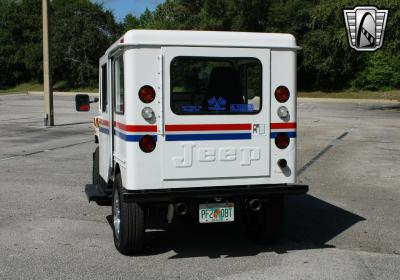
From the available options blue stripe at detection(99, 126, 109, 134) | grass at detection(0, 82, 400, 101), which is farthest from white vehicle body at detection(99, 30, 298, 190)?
grass at detection(0, 82, 400, 101)

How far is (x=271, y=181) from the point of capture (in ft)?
18.6

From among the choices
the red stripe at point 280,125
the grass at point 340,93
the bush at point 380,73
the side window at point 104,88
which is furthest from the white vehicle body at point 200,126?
the bush at point 380,73

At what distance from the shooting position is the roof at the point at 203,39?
520 cm

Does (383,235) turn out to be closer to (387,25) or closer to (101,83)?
(101,83)

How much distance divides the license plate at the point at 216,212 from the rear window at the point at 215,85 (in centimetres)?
90

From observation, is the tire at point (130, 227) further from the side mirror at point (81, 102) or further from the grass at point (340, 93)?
the grass at point (340, 93)

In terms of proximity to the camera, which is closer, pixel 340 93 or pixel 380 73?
pixel 380 73

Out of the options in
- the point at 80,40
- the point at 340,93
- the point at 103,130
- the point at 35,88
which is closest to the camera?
the point at 103,130

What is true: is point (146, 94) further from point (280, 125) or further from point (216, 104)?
point (280, 125)

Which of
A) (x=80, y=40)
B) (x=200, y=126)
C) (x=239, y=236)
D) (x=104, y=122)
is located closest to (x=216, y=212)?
(x=200, y=126)

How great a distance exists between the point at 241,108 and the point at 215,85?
13.8 inches

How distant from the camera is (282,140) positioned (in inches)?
224

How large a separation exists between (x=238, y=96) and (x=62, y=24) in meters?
55.7

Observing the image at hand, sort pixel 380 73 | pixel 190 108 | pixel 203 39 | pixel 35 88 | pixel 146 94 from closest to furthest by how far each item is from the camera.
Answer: pixel 146 94
pixel 203 39
pixel 190 108
pixel 380 73
pixel 35 88
